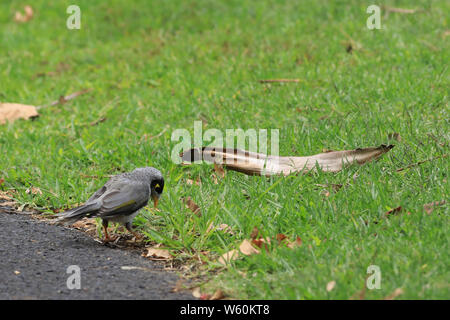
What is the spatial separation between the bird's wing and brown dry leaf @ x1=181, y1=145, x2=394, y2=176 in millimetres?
885

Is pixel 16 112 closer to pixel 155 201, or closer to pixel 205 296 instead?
pixel 155 201

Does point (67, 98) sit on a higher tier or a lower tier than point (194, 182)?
higher

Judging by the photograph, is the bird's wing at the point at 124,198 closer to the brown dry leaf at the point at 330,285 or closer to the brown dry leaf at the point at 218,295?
the brown dry leaf at the point at 218,295

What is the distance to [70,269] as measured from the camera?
3.73 meters

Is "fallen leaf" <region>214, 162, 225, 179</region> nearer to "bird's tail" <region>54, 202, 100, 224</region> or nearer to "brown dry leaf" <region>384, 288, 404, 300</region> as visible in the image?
"bird's tail" <region>54, 202, 100, 224</region>

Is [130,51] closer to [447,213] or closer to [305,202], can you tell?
[305,202]

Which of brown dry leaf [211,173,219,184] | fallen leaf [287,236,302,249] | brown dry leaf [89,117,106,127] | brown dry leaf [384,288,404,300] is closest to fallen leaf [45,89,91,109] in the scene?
brown dry leaf [89,117,106,127]

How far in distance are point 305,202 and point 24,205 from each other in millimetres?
2317

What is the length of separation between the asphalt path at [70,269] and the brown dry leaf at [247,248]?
0.43 m

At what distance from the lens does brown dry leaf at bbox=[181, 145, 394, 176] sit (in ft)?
15.2

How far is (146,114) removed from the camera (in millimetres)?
6738

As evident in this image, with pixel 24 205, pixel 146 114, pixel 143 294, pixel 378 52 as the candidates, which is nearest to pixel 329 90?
pixel 378 52

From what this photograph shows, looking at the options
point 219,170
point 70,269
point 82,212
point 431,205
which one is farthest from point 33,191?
point 431,205

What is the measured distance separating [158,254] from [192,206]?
471mm
